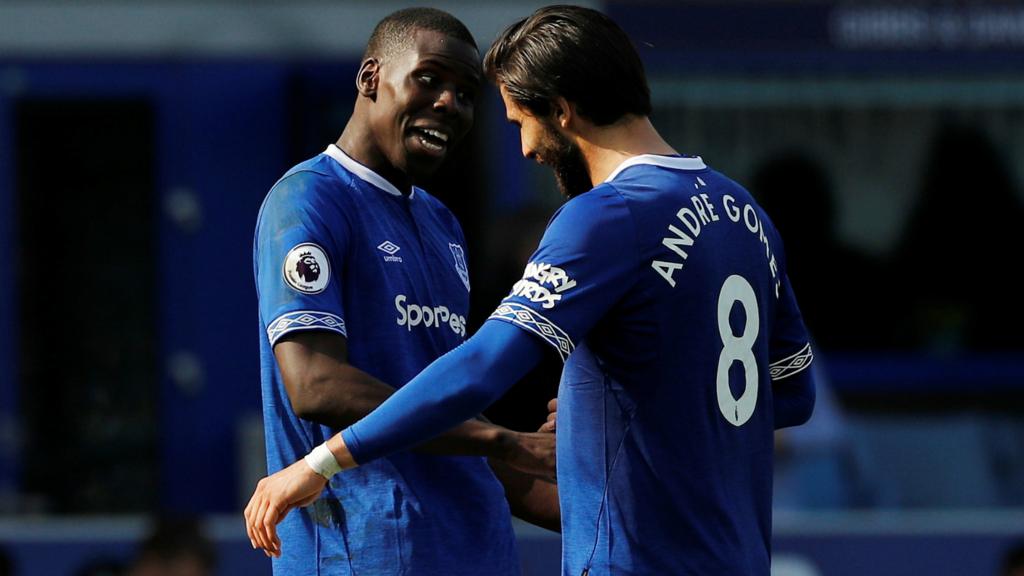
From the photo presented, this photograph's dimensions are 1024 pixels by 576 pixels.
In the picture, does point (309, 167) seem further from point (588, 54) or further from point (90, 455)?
point (90, 455)

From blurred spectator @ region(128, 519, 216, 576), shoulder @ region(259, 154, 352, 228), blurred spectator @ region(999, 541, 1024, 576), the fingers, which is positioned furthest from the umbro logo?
blurred spectator @ region(999, 541, 1024, 576)

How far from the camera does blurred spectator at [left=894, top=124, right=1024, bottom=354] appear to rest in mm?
8633

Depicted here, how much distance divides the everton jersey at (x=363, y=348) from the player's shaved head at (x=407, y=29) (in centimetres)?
27

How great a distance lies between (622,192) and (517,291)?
0.28m

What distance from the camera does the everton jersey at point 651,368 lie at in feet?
10.6

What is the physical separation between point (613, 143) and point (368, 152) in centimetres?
67

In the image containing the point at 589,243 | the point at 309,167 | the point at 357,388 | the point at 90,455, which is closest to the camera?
the point at 589,243

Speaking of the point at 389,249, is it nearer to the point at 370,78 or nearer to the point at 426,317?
the point at 426,317

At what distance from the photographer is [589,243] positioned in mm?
3234

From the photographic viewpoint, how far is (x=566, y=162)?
3.54 m

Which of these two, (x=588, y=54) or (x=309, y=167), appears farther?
(x=309, y=167)

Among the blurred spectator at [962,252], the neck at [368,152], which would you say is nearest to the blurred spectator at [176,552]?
the neck at [368,152]

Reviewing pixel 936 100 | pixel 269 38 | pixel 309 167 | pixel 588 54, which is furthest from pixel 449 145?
pixel 936 100

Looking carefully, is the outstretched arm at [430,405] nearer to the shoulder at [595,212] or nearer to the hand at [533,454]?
the shoulder at [595,212]
